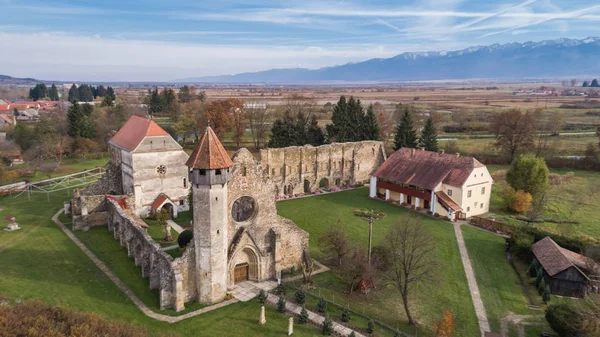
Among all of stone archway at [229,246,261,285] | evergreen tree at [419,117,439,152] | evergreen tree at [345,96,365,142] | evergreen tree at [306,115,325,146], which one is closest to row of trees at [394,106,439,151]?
evergreen tree at [419,117,439,152]

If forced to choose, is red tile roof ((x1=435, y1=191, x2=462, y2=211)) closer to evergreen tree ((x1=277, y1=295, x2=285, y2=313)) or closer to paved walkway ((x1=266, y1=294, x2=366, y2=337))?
paved walkway ((x1=266, y1=294, x2=366, y2=337))

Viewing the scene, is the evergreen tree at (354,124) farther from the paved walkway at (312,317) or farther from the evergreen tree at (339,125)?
the paved walkway at (312,317)

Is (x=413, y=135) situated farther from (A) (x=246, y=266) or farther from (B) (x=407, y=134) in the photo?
(A) (x=246, y=266)

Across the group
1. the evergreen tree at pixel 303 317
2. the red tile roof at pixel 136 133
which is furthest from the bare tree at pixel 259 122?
the evergreen tree at pixel 303 317

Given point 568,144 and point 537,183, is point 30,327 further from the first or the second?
point 568,144

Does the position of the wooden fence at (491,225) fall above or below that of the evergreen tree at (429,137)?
below

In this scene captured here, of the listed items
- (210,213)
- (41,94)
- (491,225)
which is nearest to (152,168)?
(210,213)
